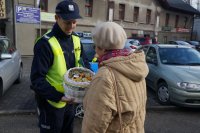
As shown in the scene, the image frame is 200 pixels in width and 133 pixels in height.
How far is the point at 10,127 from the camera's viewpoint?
5523 mm

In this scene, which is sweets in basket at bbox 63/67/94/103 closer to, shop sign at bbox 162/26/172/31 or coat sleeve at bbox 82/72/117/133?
coat sleeve at bbox 82/72/117/133

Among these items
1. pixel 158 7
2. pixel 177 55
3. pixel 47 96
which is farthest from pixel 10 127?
pixel 158 7

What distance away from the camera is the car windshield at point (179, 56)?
26.6 ft

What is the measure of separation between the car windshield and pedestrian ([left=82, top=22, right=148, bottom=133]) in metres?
6.11

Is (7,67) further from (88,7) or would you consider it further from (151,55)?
(88,7)

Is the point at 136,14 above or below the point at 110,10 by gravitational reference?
below

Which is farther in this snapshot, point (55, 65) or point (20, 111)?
point (20, 111)

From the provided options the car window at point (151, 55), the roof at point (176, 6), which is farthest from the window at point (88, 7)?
the car window at point (151, 55)

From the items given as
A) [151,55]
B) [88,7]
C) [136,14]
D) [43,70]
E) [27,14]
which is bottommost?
[151,55]

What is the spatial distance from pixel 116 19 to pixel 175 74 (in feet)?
69.9

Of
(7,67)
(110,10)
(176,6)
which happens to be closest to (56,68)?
(7,67)

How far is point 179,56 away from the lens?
329 inches

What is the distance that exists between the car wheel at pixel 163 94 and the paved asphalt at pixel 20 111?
0.58ft

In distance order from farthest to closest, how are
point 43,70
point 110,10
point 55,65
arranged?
point 110,10 < point 55,65 < point 43,70
